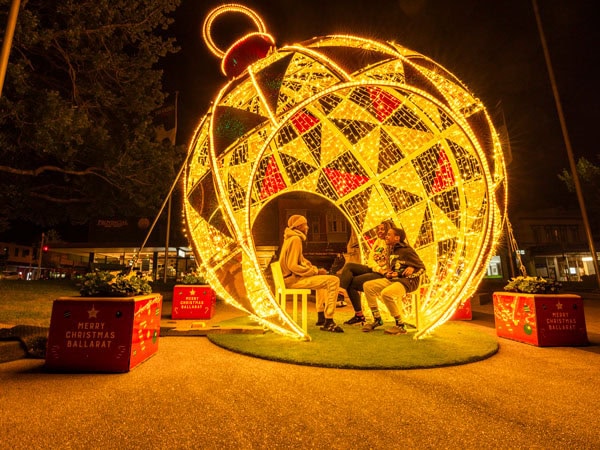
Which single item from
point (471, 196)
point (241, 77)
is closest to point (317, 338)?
point (471, 196)

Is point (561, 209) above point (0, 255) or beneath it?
above

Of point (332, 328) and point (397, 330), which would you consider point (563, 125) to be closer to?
point (397, 330)

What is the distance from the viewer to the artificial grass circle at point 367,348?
399 cm

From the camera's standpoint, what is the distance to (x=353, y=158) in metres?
8.21

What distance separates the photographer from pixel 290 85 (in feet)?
24.0

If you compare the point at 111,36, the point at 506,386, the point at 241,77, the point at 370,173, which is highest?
the point at 111,36

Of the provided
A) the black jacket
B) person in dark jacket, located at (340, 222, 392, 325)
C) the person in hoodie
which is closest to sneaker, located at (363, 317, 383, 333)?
person in dark jacket, located at (340, 222, 392, 325)

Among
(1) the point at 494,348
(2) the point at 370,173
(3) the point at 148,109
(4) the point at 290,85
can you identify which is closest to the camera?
(1) the point at 494,348

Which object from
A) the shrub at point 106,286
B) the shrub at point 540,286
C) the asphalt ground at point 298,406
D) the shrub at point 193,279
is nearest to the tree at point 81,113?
the shrub at point 193,279

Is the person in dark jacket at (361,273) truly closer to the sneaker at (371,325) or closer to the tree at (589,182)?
the sneaker at (371,325)

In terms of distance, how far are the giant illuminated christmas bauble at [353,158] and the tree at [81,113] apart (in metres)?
5.43

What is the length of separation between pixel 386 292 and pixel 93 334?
170 inches

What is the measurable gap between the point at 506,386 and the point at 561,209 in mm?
37357

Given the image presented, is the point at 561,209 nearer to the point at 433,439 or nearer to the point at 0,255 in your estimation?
the point at 433,439
